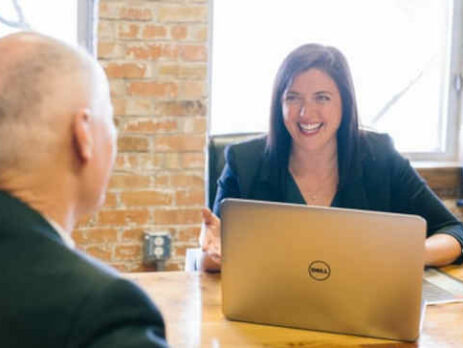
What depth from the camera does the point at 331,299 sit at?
1.45 m

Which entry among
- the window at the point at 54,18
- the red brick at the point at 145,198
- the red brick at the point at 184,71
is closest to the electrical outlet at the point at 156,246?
the red brick at the point at 145,198

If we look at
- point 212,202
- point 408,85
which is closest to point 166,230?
point 212,202

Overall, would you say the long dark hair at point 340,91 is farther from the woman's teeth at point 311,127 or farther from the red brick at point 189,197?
the red brick at point 189,197

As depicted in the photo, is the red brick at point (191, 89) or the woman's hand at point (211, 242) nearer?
the woman's hand at point (211, 242)

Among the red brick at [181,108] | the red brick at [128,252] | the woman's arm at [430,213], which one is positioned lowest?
the red brick at [128,252]

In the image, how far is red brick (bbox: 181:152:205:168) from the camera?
304 centimetres

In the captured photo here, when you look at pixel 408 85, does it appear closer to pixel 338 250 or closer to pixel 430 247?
pixel 430 247

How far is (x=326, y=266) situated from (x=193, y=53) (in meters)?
1.72

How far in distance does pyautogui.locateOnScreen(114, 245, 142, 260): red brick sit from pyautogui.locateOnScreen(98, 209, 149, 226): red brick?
0.10 m

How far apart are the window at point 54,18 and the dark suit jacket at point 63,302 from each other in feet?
7.35

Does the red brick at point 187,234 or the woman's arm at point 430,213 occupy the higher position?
the woman's arm at point 430,213

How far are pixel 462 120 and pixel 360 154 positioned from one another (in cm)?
141

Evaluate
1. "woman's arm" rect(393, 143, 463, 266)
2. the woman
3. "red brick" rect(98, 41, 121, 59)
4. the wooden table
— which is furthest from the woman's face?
"red brick" rect(98, 41, 121, 59)

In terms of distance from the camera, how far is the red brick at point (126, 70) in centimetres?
293
